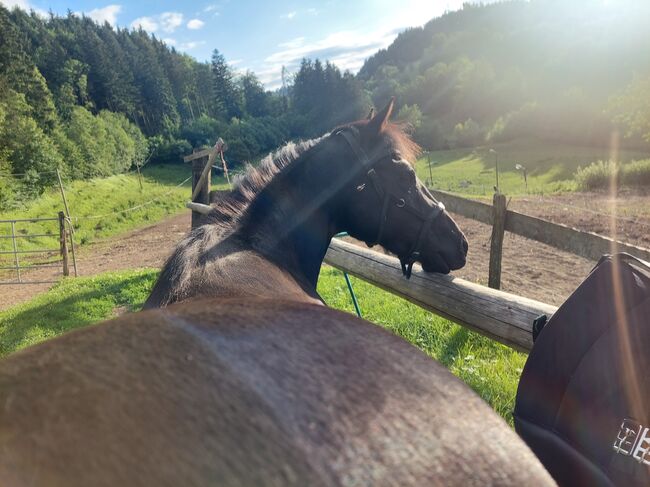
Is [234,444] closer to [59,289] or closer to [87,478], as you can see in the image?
[87,478]

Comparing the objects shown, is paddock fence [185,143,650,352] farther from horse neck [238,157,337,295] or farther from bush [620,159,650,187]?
bush [620,159,650,187]

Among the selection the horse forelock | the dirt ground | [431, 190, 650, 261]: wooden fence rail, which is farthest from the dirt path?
the horse forelock

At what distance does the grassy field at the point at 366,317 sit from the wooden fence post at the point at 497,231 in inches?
37.3

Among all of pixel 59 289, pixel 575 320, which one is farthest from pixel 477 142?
pixel 575 320

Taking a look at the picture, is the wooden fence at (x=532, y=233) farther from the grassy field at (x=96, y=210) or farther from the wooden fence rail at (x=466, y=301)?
the grassy field at (x=96, y=210)

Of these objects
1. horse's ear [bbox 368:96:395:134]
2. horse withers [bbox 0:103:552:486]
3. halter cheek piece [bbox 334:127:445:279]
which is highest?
horse's ear [bbox 368:96:395:134]

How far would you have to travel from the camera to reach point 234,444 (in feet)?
2.31

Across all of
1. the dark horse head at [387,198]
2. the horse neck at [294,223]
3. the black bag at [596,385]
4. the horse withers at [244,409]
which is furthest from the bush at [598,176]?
the horse withers at [244,409]

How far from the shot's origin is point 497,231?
471cm

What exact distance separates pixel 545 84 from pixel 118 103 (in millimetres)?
73899

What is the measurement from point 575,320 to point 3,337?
26.3 ft

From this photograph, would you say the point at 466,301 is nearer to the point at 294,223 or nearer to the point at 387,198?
the point at 387,198

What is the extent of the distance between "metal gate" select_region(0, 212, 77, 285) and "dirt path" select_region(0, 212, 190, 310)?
9.0 inches

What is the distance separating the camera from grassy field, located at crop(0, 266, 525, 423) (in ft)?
11.4
